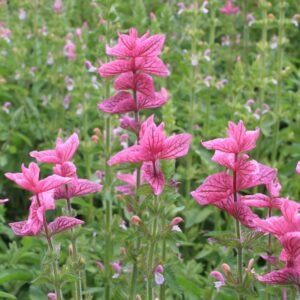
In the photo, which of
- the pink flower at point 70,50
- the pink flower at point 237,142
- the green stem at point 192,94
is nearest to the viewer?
the pink flower at point 237,142

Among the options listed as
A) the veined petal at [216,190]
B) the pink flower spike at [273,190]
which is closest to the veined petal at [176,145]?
the veined petal at [216,190]

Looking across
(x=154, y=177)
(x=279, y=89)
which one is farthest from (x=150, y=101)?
(x=279, y=89)

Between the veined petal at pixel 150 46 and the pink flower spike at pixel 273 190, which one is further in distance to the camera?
the veined petal at pixel 150 46

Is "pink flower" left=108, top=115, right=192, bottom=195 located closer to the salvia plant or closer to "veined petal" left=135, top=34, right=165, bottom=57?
the salvia plant

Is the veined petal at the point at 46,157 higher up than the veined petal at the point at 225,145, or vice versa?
the veined petal at the point at 225,145

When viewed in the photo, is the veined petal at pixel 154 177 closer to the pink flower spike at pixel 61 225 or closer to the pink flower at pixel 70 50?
the pink flower spike at pixel 61 225

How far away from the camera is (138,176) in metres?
1.88

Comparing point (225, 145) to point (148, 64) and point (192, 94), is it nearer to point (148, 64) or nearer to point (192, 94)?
point (148, 64)

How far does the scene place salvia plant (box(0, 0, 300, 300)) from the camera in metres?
1.44

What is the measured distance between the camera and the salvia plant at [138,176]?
1.44m

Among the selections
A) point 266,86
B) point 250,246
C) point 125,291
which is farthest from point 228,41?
point 250,246

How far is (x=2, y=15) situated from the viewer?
4.91m

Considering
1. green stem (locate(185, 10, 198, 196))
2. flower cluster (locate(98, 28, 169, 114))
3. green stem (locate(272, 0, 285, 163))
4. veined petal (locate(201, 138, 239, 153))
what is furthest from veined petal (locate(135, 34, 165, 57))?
green stem (locate(272, 0, 285, 163))

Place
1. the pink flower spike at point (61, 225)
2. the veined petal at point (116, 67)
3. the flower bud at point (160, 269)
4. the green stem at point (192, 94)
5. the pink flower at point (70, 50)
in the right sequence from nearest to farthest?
the pink flower spike at point (61, 225), the veined petal at point (116, 67), the flower bud at point (160, 269), the green stem at point (192, 94), the pink flower at point (70, 50)
